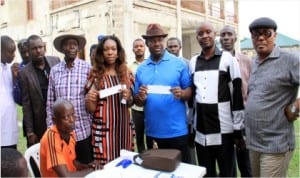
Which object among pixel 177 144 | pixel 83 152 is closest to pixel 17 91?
pixel 83 152

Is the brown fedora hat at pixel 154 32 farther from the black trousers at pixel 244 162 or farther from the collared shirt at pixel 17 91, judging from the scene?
the black trousers at pixel 244 162

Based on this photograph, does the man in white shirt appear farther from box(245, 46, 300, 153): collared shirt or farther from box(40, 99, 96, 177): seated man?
box(245, 46, 300, 153): collared shirt

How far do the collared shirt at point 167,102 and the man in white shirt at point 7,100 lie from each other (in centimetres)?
114

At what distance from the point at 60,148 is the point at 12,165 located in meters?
0.80

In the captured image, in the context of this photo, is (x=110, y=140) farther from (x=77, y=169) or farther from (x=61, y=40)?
(x=61, y=40)

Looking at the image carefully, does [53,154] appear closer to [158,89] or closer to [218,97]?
[158,89]

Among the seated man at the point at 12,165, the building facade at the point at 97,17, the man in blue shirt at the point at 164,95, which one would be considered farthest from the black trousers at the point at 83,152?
the building facade at the point at 97,17

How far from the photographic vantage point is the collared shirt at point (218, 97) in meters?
2.90

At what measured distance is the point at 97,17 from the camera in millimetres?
11094

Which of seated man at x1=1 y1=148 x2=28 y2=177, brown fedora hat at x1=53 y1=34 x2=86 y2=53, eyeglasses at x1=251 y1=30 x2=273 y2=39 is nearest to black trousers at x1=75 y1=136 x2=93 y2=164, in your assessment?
brown fedora hat at x1=53 y1=34 x2=86 y2=53

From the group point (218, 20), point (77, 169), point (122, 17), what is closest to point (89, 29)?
point (122, 17)

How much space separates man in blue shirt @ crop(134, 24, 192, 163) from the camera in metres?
3.09

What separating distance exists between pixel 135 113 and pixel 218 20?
12665mm

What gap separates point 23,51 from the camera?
3.83m
